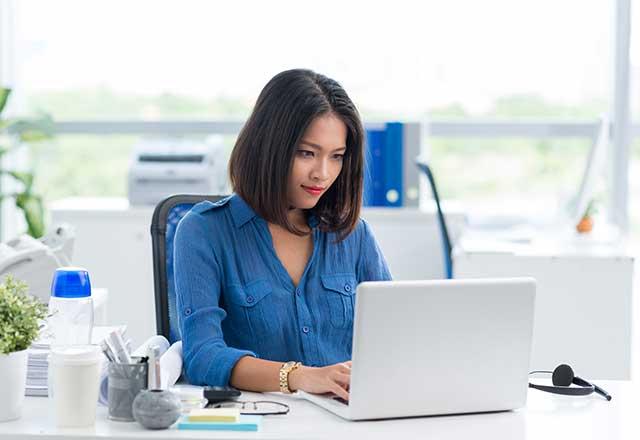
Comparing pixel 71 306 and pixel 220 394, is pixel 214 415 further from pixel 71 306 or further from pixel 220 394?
pixel 71 306

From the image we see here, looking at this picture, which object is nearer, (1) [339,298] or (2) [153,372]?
(2) [153,372]

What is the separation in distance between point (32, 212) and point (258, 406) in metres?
3.02

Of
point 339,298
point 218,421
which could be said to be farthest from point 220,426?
point 339,298

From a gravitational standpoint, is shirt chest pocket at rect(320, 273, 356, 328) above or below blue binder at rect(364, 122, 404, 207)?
below

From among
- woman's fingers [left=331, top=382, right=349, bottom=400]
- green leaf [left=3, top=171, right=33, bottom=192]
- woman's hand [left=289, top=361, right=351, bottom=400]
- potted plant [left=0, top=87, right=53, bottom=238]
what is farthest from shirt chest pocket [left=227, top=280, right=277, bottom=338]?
green leaf [left=3, top=171, right=33, bottom=192]

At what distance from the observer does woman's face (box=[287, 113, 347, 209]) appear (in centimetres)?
212

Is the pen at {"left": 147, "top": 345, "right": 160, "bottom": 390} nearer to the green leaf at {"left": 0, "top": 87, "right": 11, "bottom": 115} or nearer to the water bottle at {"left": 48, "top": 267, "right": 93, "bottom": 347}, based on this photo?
the water bottle at {"left": 48, "top": 267, "right": 93, "bottom": 347}

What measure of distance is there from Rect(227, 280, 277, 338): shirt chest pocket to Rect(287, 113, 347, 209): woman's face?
8.3 inches

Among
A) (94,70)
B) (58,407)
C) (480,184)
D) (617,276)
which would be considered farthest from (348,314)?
(94,70)

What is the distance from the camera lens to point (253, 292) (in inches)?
82.7

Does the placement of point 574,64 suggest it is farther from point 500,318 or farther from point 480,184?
point 500,318

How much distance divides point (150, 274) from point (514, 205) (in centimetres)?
180

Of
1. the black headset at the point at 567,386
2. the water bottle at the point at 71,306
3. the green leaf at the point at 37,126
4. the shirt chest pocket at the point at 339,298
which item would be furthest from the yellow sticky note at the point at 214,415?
the green leaf at the point at 37,126

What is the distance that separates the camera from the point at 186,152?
4367mm
